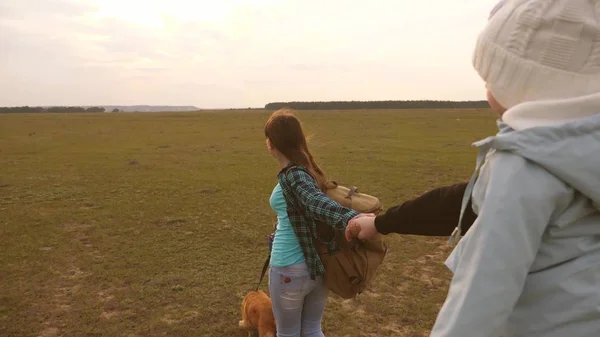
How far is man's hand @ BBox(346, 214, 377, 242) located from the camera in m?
1.84

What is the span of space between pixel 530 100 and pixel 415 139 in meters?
23.3

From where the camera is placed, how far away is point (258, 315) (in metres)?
4.02

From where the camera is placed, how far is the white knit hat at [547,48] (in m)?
1.05

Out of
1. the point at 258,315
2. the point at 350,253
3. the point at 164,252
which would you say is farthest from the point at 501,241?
the point at 164,252

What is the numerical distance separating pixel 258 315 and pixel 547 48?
3.45m

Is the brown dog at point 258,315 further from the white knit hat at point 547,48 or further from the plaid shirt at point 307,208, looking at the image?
the white knit hat at point 547,48

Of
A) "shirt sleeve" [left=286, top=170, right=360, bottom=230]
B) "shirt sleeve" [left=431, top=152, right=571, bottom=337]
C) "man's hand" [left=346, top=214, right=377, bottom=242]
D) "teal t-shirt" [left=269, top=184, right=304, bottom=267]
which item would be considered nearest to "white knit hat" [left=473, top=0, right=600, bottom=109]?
"shirt sleeve" [left=431, top=152, right=571, bottom=337]

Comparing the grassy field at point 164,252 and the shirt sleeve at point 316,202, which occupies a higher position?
the shirt sleeve at point 316,202

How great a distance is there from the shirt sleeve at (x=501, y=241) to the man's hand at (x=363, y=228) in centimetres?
76

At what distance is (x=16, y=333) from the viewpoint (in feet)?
14.5

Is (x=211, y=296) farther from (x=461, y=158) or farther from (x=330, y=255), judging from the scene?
(x=461, y=158)

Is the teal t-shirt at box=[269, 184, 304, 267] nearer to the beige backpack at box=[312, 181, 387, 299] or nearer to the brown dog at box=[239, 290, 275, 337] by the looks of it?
the beige backpack at box=[312, 181, 387, 299]

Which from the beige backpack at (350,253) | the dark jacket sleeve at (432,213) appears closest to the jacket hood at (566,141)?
the dark jacket sleeve at (432,213)

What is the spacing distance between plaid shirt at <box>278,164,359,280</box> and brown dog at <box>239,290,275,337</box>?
4.73 feet
